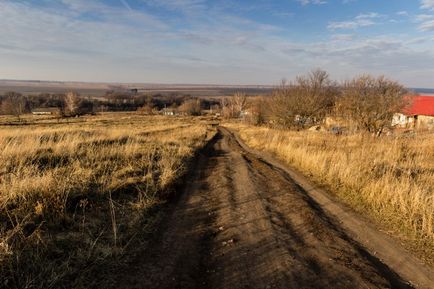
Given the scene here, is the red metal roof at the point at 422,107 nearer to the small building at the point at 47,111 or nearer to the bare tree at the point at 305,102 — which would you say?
the bare tree at the point at 305,102

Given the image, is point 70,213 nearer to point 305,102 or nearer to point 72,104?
point 305,102

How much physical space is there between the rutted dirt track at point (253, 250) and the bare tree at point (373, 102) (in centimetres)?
Result: 2049

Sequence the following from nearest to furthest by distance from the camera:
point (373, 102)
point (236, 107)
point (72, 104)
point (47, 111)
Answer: point (373, 102)
point (72, 104)
point (47, 111)
point (236, 107)

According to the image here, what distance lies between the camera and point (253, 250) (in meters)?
Answer: 5.21

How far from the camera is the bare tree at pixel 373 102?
25625 mm

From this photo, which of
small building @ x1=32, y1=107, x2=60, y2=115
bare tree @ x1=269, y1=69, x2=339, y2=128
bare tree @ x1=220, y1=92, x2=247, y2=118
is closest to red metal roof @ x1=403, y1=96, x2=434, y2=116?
bare tree @ x1=269, y1=69, x2=339, y2=128

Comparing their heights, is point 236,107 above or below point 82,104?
above

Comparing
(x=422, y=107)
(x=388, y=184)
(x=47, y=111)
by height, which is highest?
(x=422, y=107)

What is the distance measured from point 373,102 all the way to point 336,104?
4972 mm

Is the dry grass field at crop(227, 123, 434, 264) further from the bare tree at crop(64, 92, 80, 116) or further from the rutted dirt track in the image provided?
the bare tree at crop(64, 92, 80, 116)

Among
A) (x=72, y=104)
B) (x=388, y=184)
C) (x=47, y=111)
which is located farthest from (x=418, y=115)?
(x=47, y=111)

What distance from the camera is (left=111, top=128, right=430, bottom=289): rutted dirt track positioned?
436cm

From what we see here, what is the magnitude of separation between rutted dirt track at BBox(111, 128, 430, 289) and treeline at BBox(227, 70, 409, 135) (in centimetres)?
2061

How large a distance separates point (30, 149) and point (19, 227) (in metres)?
6.91
